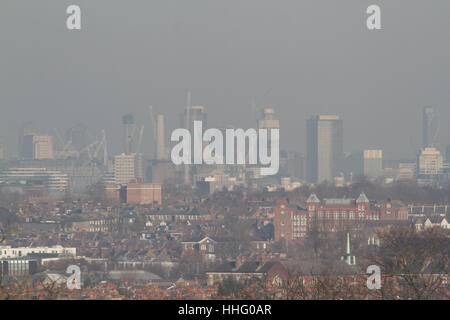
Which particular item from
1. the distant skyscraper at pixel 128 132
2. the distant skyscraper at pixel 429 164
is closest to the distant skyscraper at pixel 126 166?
the distant skyscraper at pixel 128 132

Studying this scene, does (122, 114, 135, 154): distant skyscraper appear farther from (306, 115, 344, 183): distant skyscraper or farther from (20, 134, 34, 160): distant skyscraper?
(306, 115, 344, 183): distant skyscraper

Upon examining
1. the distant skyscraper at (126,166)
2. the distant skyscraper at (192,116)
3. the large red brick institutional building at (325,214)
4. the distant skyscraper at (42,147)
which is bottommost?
the large red brick institutional building at (325,214)

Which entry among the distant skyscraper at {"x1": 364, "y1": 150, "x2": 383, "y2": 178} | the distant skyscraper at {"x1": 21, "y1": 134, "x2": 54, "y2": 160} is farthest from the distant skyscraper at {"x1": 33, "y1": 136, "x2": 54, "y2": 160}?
the distant skyscraper at {"x1": 364, "y1": 150, "x2": 383, "y2": 178}

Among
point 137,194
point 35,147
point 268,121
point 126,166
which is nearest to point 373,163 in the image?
point 268,121

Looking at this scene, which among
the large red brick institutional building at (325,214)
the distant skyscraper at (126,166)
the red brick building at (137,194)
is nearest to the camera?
the large red brick institutional building at (325,214)

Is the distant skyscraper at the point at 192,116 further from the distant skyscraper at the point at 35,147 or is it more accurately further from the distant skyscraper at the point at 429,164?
the distant skyscraper at the point at 429,164

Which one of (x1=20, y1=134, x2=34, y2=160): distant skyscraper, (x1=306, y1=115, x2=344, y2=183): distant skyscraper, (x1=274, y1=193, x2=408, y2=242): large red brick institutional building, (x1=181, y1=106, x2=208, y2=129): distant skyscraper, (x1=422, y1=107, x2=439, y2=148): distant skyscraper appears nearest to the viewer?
(x1=274, y1=193, x2=408, y2=242): large red brick institutional building
